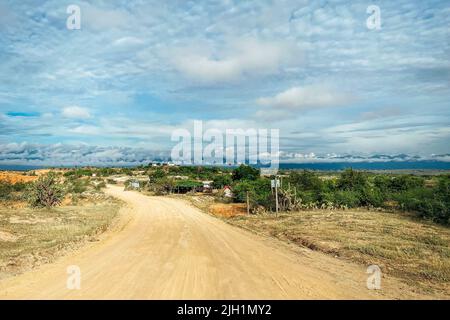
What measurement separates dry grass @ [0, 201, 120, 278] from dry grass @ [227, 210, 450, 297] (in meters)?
8.68

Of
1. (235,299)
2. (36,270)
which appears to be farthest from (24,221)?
(235,299)

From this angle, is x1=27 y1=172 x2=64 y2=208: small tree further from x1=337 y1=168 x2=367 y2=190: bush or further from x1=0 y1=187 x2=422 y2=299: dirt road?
x1=337 y1=168 x2=367 y2=190: bush

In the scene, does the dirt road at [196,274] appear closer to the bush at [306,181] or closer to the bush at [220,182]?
the bush at [306,181]

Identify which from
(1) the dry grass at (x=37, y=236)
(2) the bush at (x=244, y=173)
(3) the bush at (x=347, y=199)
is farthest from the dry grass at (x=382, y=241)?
(2) the bush at (x=244, y=173)

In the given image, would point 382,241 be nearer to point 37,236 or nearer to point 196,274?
point 196,274

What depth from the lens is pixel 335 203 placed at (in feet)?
94.3

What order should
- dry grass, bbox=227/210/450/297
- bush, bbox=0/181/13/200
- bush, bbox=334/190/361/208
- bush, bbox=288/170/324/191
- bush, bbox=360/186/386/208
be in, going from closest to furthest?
dry grass, bbox=227/210/450/297
bush, bbox=334/190/361/208
bush, bbox=360/186/386/208
bush, bbox=0/181/13/200
bush, bbox=288/170/324/191

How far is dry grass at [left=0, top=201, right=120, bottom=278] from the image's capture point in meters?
10.3

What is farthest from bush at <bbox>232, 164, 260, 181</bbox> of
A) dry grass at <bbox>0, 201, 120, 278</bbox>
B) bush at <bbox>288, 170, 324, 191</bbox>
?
dry grass at <bbox>0, 201, 120, 278</bbox>

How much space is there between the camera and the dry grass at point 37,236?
10.3 metres

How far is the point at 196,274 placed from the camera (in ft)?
28.5
